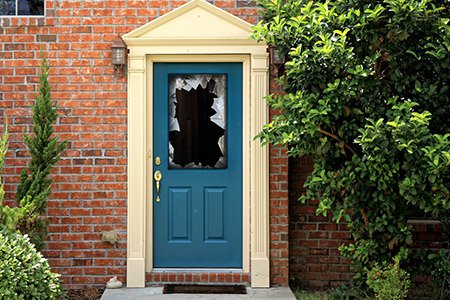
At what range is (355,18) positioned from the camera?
5.87 m

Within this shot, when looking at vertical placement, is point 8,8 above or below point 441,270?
above

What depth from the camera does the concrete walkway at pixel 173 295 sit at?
648cm

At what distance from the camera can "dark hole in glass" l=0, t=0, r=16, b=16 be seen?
707 cm

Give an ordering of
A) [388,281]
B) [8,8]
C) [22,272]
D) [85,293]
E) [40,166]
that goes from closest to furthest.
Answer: [22,272], [388,281], [40,166], [85,293], [8,8]

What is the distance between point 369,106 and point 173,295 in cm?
260

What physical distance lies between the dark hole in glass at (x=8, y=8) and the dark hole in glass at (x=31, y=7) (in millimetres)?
74

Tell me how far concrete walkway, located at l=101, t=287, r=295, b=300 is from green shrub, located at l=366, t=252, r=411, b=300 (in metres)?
0.86

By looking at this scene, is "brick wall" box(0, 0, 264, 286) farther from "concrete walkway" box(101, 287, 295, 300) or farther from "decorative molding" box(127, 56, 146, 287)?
"concrete walkway" box(101, 287, 295, 300)

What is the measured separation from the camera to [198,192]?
23.2 feet

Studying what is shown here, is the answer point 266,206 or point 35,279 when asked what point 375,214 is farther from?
point 35,279

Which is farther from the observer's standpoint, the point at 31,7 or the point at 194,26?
the point at 31,7

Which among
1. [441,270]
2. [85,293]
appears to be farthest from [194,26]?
[441,270]

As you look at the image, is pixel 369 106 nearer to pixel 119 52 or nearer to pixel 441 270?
pixel 441 270

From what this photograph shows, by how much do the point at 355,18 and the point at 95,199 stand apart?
3.18 metres
